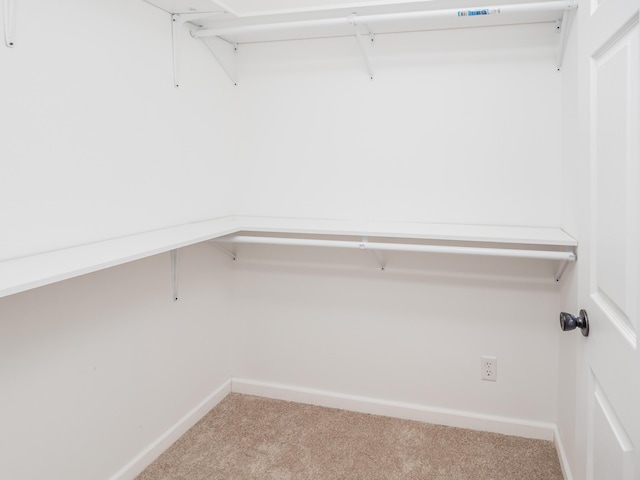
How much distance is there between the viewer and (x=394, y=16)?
1.74m

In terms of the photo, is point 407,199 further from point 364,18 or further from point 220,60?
point 220,60

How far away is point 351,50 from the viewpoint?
81.4 inches

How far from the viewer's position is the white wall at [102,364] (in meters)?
1.29

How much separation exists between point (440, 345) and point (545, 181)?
85 cm

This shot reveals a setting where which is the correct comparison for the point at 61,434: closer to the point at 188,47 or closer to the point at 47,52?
the point at 47,52

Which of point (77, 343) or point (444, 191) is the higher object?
point (444, 191)

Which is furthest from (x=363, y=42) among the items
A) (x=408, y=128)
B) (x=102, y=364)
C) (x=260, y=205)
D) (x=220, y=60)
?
(x=102, y=364)

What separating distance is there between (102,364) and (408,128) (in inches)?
61.7

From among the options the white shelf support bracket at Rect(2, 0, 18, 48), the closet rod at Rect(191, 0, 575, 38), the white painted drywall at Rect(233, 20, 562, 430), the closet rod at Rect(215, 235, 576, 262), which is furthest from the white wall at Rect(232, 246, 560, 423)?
the white shelf support bracket at Rect(2, 0, 18, 48)

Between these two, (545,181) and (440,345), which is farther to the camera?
(440,345)

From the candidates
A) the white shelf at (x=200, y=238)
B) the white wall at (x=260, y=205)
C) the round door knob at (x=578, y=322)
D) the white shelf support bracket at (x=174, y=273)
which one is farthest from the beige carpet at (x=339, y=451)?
the round door knob at (x=578, y=322)

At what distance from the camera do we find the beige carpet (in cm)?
176

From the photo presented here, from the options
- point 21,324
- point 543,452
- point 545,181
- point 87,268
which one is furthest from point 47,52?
point 543,452

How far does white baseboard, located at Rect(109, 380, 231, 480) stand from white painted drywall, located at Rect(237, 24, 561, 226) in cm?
96
